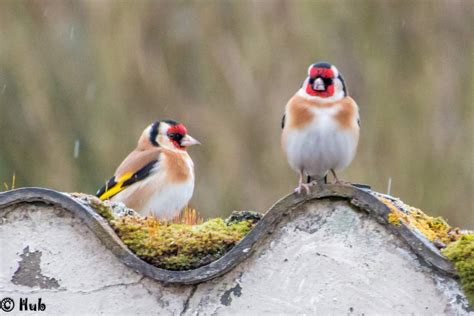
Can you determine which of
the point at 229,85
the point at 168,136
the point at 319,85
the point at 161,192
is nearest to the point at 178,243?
the point at 319,85

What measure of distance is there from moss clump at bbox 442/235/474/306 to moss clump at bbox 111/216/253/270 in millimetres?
764

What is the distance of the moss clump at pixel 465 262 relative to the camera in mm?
4184

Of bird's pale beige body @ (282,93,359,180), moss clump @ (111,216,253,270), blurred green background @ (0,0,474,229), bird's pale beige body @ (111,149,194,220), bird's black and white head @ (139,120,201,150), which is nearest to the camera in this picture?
moss clump @ (111,216,253,270)

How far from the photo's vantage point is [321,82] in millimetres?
5605

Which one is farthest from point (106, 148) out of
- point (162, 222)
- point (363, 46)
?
point (162, 222)

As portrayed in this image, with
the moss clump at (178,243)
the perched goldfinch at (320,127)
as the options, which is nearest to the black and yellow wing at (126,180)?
the perched goldfinch at (320,127)

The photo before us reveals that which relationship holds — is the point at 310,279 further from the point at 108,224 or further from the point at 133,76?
the point at 133,76

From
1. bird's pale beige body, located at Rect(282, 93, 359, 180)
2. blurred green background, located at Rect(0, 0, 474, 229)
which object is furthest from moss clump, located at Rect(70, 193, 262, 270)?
blurred green background, located at Rect(0, 0, 474, 229)

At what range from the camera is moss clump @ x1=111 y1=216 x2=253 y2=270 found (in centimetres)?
443

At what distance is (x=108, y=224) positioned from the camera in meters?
4.50

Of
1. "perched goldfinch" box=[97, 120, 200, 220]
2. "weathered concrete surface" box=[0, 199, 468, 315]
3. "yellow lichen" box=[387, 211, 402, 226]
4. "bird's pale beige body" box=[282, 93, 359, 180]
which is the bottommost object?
"weathered concrete surface" box=[0, 199, 468, 315]

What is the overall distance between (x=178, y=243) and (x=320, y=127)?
127cm

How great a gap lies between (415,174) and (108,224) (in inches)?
306

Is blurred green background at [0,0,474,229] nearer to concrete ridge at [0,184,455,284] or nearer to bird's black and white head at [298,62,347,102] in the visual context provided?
bird's black and white head at [298,62,347,102]
